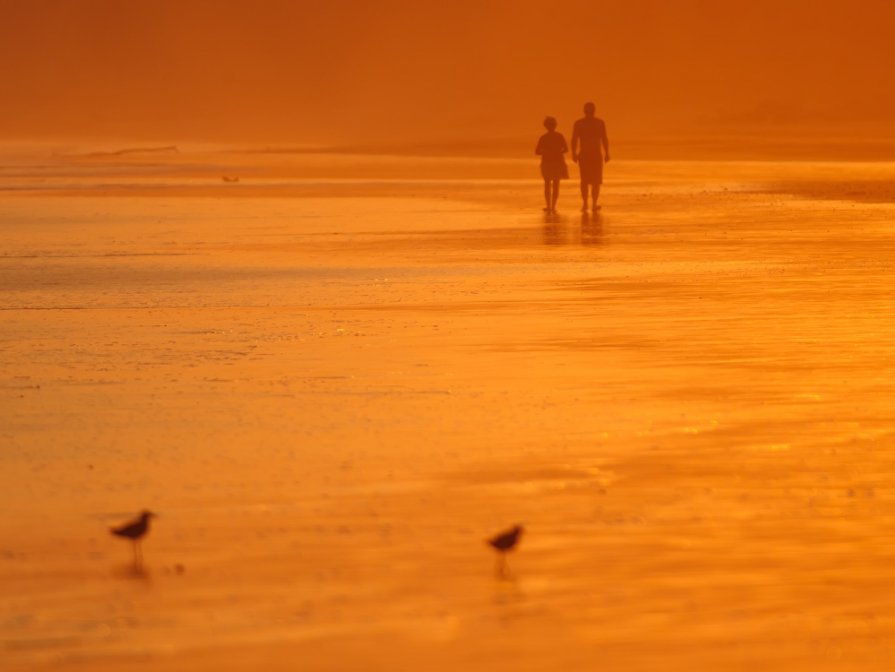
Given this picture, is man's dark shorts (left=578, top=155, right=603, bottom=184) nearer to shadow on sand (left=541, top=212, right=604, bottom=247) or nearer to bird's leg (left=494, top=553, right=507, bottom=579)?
shadow on sand (left=541, top=212, right=604, bottom=247)

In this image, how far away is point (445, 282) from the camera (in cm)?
1864

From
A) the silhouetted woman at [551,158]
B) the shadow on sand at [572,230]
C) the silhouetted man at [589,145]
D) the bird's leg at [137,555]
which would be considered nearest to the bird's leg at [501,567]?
the bird's leg at [137,555]

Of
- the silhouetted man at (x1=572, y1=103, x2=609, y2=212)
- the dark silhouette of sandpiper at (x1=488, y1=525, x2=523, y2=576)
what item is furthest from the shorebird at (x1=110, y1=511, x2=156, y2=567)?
the silhouetted man at (x1=572, y1=103, x2=609, y2=212)

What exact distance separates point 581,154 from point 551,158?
522 millimetres

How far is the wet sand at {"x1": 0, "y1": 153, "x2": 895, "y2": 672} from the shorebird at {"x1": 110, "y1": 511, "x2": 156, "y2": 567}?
0.09 meters

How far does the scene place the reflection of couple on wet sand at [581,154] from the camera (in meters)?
29.6

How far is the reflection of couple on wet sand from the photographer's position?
97.1 ft

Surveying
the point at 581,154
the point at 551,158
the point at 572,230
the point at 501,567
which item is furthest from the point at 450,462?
the point at 551,158

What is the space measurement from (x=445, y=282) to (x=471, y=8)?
560 feet

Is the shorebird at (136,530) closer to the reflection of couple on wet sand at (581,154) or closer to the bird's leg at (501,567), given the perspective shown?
the bird's leg at (501,567)

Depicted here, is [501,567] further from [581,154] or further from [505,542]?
[581,154]

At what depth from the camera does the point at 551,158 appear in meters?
30.1

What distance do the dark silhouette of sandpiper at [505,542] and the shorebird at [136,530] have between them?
50.6 inches

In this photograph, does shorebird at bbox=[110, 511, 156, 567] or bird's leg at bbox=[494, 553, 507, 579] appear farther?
shorebird at bbox=[110, 511, 156, 567]
